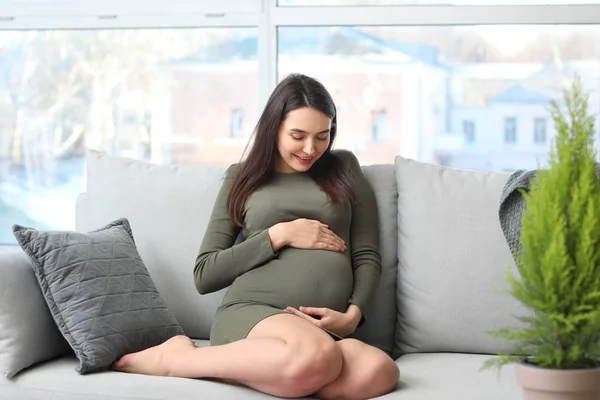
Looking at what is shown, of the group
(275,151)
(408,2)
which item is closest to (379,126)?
(408,2)

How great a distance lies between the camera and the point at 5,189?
3.63m

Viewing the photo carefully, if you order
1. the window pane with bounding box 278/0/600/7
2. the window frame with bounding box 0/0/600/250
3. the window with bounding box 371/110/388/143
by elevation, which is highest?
→ the window pane with bounding box 278/0/600/7

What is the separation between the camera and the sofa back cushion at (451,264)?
2412 millimetres

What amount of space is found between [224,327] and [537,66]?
1664 millimetres

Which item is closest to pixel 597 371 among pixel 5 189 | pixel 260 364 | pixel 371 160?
pixel 260 364

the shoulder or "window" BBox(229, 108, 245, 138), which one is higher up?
"window" BBox(229, 108, 245, 138)

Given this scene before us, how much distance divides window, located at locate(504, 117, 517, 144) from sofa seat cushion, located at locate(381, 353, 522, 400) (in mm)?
1130

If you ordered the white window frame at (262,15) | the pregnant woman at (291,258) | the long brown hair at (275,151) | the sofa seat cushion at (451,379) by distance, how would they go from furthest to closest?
the white window frame at (262,15)
the long brown hair at (275,151)
the pregnant woman at (291,258)
the sofa seat cushion at (451,379)

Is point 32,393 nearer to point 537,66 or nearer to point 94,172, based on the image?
point 94,172

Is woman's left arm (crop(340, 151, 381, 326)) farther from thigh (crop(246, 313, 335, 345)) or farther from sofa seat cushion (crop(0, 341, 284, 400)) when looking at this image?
sofa seat cushion (crop(0, 341, 284, 400))

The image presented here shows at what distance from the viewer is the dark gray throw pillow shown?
2215 mm

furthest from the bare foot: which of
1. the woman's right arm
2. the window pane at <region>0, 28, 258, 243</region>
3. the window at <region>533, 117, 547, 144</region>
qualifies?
the window at <region>533, 117, 547, 144</region>

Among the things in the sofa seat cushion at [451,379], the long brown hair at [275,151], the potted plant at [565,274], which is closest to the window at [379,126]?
the long brown hair at [275,151]

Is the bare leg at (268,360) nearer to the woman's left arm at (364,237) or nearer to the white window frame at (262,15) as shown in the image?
the woman's left arm at (364,237)
